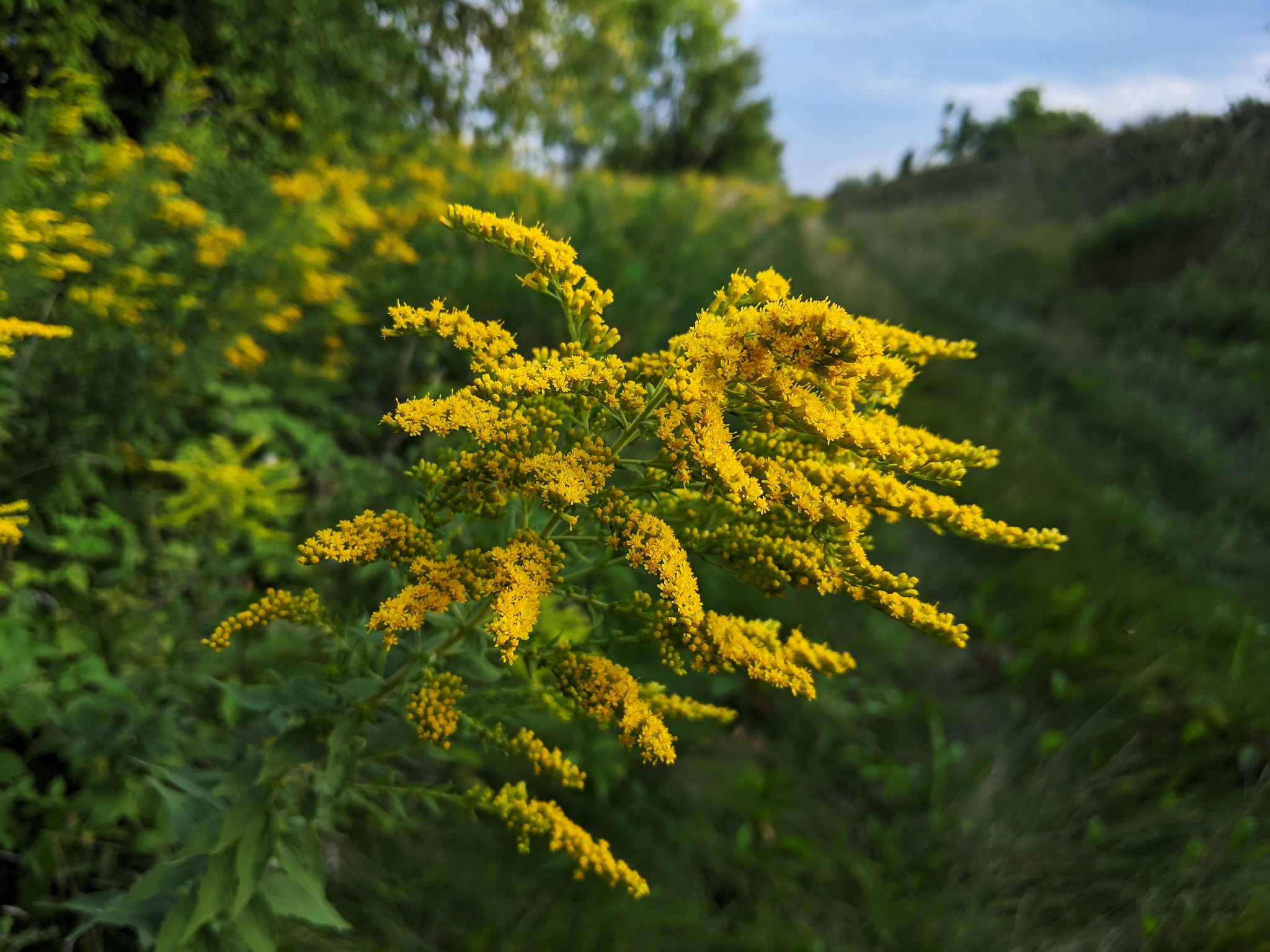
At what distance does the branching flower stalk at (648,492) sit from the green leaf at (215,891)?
453 mm

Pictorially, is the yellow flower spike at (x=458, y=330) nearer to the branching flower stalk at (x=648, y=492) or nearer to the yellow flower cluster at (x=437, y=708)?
the branching flower stalk at (x=648, y=492)

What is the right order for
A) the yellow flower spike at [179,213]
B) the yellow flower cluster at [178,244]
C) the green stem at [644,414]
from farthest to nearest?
the yellow flower spike at [179,213] < the yellow flower cluster at [178,244] < the green stem at [644,414]

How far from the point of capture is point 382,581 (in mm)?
3127

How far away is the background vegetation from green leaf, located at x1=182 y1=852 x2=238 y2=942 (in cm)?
15

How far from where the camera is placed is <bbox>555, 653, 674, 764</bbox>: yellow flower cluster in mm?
1295

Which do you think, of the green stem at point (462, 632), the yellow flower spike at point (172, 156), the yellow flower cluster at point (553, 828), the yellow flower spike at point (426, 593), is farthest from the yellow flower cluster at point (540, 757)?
the yellow flower spike at point (172, 156)

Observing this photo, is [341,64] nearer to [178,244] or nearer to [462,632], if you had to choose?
[178,244]

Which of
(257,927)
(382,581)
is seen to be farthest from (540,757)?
(382,581)

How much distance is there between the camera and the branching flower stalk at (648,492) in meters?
1.20

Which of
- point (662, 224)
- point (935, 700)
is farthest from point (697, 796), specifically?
point (662, 224)

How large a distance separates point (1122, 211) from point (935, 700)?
7529mm

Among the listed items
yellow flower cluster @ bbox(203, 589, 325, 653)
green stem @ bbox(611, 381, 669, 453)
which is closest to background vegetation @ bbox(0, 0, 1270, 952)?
yellow flower cluster @ bbox(203, 589, 325, 653)

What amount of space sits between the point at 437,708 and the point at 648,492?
2.27 feet

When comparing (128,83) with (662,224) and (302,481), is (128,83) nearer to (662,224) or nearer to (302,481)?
(302,481)
